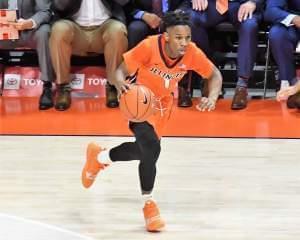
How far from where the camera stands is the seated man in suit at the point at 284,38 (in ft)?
22.5

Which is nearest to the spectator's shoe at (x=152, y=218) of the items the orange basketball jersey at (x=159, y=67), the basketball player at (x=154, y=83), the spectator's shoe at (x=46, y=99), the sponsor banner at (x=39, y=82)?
the basketball player at (x=154, y=83)

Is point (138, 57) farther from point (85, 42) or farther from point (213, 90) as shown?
point (85, 42)

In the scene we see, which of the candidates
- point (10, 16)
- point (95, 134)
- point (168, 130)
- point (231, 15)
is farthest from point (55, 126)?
point (231, 15)

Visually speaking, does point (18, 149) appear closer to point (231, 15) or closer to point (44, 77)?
point (44, 77)

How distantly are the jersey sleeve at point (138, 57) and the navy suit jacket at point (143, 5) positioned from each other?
2778mm

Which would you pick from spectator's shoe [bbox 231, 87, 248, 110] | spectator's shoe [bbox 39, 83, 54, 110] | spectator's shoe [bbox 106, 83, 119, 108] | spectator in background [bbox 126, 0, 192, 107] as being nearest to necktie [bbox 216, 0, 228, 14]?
spectator in background [bbox 126, 0, 192, 107]

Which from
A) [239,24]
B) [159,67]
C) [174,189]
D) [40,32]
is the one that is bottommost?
[174,189]

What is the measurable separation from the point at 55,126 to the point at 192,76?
162 cm

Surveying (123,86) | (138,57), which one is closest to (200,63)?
(138,57)

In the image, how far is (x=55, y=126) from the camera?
648 cm

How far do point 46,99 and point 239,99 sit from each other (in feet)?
5.99

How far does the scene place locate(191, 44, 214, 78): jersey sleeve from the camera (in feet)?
14.8

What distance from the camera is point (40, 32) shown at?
7.10 m

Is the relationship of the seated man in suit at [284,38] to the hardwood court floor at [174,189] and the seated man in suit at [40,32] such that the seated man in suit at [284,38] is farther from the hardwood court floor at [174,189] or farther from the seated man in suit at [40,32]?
the seated man in suit at [40,32]
